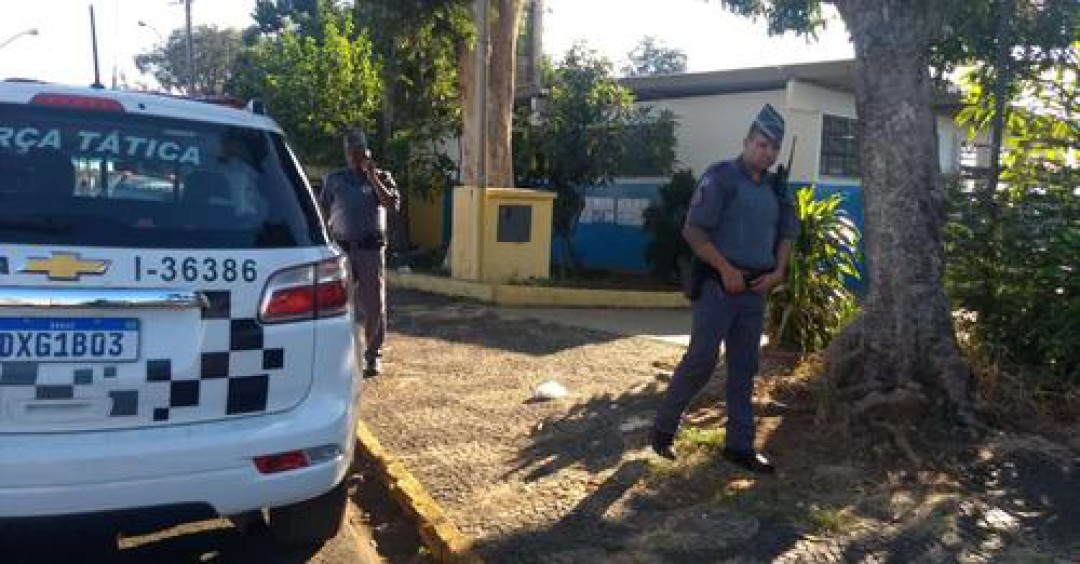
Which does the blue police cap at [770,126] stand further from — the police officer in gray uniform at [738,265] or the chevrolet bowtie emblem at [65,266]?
the chevrolet bowtie emblem at [65,266]

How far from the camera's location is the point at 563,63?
15.9 m

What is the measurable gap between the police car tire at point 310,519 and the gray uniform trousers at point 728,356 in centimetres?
165

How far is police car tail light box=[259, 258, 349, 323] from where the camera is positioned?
3346mm

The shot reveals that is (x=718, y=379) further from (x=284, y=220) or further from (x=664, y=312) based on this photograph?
(x=664, y=312)

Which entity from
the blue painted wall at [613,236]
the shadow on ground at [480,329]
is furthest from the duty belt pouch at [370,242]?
the blue painted wall at [613,236]

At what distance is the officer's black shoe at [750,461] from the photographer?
4680mm

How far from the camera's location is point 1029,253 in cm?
599

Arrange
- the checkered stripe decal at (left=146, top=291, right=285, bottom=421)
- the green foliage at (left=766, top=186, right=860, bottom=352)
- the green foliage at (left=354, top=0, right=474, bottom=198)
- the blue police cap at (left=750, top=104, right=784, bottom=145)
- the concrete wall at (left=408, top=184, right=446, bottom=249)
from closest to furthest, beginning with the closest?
the checkered stripe decal at (left=146, top=291, right=285, bottom=421)
the blue police cap at (left=750, top=104, right=784, bottom=145)
the green foliage at (left=766, top=186, right=860, bottom=352)
the green foliage at (left=354, top=0, right=474, bottom=198)
the concrete wall at (left=408, top=184, right=446, bottom=249)

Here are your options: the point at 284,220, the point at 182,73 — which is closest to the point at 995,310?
the point at 284,220

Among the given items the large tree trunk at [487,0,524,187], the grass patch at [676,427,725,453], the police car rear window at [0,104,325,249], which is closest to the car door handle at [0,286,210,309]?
the police car rear window at [0,104,325,249]

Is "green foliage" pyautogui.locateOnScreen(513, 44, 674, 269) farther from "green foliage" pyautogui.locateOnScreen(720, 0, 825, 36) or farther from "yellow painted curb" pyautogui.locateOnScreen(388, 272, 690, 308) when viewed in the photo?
"green foliage" pyautogui.locateOnScreen(720, 0, 825, 36)

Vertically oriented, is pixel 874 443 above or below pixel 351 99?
below

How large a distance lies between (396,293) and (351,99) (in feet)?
23.1

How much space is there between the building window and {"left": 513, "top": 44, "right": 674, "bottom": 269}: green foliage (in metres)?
2.31
